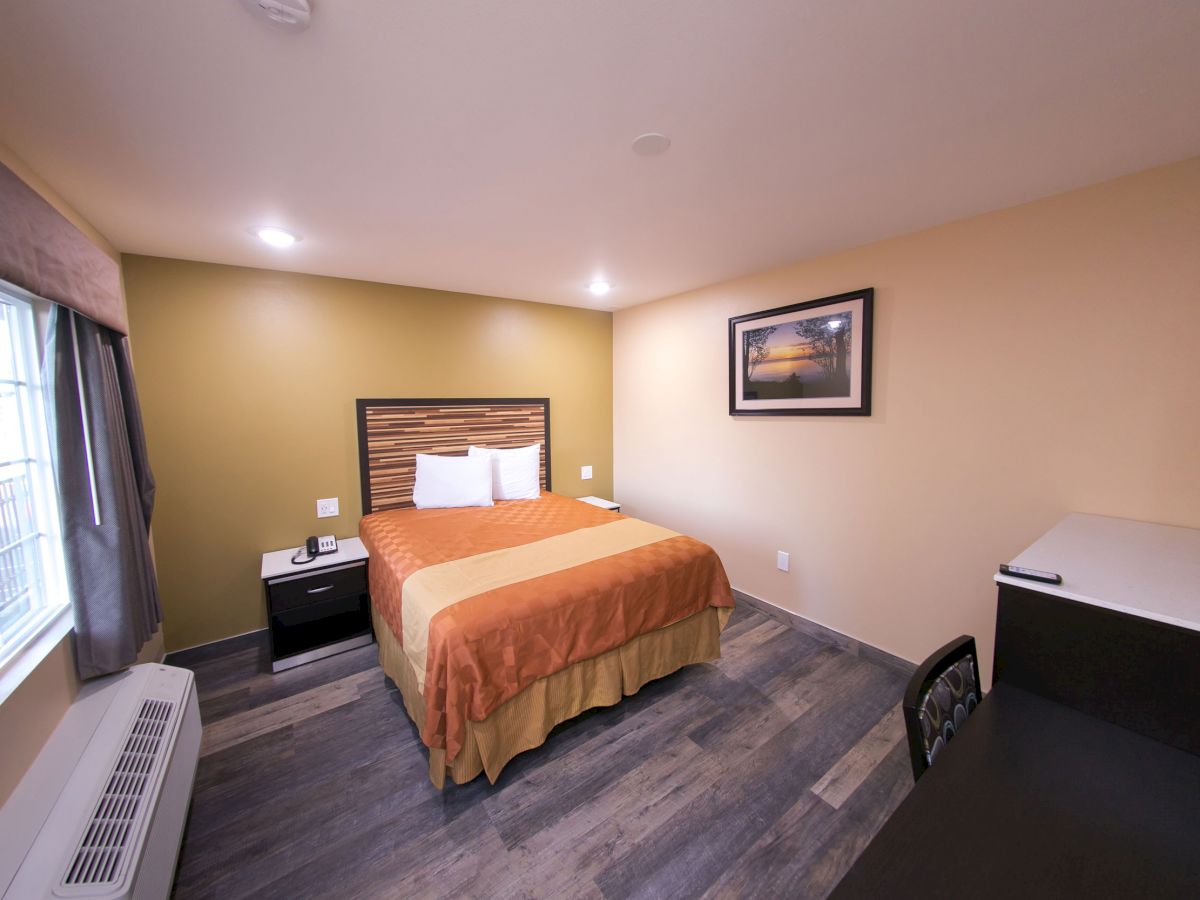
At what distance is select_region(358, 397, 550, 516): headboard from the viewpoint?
3049mm

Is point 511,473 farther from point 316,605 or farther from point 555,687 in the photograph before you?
point 555,687

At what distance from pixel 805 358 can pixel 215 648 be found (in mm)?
3869

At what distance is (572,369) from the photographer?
12.9 ft

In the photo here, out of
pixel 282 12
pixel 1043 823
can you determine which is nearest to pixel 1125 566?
pixel 1043 823

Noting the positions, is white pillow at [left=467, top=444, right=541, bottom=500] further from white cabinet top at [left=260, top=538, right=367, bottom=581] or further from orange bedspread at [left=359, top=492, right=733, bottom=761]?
white cabinet top at [left=260, top=538, right=367, bottom=581]

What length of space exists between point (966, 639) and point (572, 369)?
325 cm

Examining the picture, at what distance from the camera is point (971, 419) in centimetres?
208

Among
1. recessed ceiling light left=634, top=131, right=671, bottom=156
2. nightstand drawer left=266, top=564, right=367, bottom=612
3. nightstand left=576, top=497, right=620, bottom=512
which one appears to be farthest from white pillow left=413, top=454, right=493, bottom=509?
recessed ceiling light left=634, top=131, right=671, bottom=156

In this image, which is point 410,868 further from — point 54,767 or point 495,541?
point 495,541

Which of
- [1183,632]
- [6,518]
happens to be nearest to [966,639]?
[1183,632]

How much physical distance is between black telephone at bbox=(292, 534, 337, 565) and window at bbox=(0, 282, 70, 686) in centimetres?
101

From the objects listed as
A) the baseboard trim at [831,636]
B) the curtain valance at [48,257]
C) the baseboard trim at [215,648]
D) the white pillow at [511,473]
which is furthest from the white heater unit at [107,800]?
the baseboard trim at [831,636]

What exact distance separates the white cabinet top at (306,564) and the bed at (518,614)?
96 mm

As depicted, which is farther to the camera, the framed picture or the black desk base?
the framed picture
